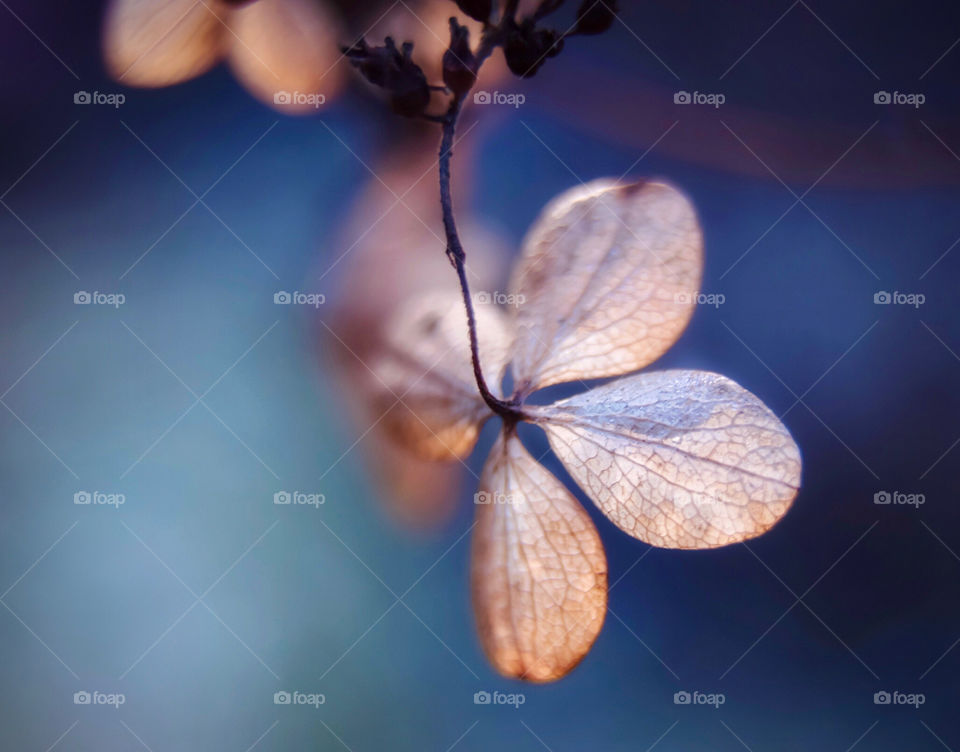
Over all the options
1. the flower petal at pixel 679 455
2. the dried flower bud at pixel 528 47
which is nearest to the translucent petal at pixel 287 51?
the dried flower bud at pixel 528 47

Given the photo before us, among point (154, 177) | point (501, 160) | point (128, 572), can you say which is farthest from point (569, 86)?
point (128, 572)

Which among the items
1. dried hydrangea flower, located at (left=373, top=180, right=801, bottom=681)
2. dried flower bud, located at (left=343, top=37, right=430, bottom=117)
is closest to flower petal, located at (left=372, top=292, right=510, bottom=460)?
dried hydrangea flower, located at (left=373, top=180, right=801, bottom=681)

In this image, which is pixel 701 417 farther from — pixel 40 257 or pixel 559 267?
pixel 40 257

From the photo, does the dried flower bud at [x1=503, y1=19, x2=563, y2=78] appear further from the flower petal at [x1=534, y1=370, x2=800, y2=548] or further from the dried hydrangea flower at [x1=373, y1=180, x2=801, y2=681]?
the flower petal at [x1=534, y1=370, x2=800, y2=548]

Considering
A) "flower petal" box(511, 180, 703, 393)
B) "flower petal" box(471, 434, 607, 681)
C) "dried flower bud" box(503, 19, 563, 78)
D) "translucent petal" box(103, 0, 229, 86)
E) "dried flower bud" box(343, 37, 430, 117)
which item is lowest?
"flower petal" box(471, 434, 607, 681)

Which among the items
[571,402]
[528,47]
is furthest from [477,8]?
[571,402]
